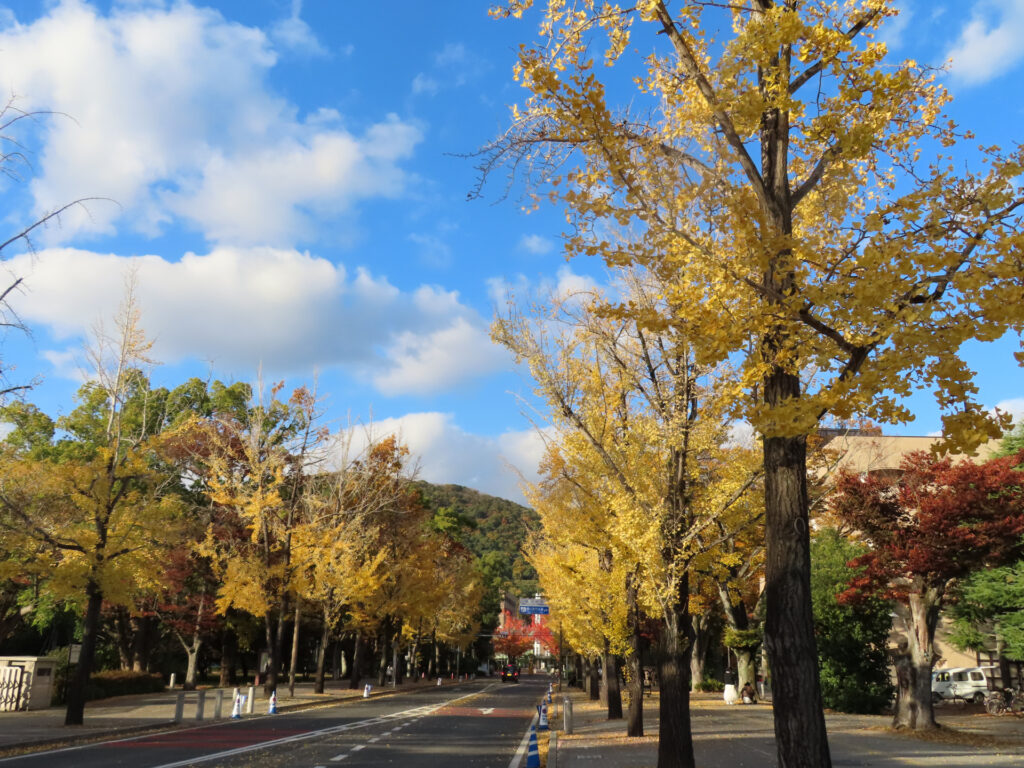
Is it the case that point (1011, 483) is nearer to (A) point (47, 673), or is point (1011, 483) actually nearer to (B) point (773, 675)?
(B) point (773, 675)

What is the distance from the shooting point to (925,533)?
673 inches

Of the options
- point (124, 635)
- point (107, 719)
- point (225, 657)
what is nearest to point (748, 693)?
point (107, 719)

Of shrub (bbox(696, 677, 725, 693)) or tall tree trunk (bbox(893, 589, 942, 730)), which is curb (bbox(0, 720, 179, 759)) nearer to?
→ tall tree trunk (bbox(893, 589, 942, 730))

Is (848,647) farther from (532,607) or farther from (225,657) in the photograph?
(225,657)

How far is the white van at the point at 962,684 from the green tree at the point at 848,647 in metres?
6.19

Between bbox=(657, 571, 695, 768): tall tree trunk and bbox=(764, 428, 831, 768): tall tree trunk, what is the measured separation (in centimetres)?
500

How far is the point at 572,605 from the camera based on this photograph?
2211 centimetres

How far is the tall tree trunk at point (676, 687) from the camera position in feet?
34.4

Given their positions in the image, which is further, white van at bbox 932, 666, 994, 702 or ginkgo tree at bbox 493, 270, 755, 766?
white van at bbox 932, 666, 994, 702

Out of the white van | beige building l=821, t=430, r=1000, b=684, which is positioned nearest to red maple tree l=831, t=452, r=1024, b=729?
beige building l=821, t=430, r=1000, b=684

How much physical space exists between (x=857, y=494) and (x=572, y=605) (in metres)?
8.50

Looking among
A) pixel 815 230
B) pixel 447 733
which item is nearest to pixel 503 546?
pixel 447 733

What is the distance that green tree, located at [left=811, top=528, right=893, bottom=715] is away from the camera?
27078 mm

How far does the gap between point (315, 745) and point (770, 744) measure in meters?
9.08
